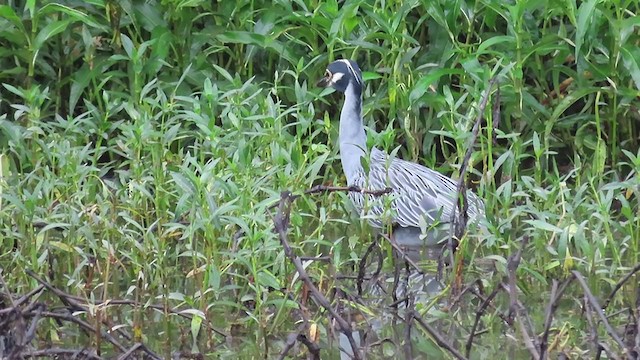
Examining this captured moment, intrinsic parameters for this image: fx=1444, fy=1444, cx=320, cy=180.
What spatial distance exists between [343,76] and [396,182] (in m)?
0.66

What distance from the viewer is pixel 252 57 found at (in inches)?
341

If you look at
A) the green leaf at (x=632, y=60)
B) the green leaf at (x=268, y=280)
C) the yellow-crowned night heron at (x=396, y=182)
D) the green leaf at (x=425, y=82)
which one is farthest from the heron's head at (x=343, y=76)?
the green leaf at (x=268, y=280)

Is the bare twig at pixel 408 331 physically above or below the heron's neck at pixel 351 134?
above

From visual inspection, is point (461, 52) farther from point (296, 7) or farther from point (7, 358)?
point (7, 358)

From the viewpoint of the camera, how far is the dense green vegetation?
579 cm

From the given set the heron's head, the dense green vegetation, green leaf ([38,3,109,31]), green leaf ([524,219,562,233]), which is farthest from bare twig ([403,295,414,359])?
green leaf ([38,3,109,31])

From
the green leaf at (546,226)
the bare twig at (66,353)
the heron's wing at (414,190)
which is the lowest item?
the heron's wing at (414,190)

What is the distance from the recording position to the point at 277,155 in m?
6.64

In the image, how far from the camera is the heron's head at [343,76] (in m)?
7.48

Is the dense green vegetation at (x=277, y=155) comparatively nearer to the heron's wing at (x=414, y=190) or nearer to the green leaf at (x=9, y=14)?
the green leaf at (x=9, y=14)

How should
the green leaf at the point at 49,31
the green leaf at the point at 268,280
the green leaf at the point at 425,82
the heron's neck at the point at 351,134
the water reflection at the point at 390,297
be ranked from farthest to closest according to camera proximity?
the green leaf at the point at 49,31 → the green leaf at the point at 425,82 → the heron's neck at the point at 351,134 → the water reflection at the point at 390,297 → the green leaf at the point at 268,280

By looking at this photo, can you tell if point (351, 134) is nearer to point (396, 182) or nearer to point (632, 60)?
point (396, 182)

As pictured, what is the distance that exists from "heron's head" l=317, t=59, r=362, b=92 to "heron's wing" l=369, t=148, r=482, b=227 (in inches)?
16.5

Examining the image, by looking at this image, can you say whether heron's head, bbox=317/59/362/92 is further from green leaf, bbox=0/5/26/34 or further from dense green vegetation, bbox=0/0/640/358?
green leaf, bbox=0/5/26/34
